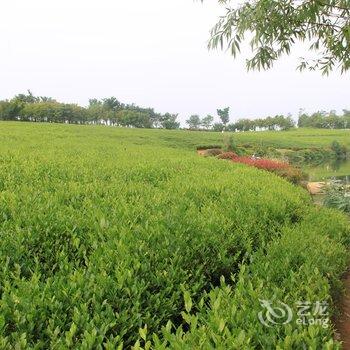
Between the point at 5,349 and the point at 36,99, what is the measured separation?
11629 centimetres

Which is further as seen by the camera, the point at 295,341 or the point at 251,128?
the point at 251,128

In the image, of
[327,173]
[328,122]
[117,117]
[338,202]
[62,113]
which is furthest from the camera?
[328,122]

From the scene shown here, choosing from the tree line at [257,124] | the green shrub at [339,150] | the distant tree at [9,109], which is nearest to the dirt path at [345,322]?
the green shrub at [339,150]

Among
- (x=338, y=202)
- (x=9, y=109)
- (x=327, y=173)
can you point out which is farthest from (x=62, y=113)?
(x=338, y=202)

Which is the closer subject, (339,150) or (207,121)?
(339,150)

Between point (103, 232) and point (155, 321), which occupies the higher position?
point (103, 232)

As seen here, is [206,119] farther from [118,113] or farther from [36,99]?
[36,99]

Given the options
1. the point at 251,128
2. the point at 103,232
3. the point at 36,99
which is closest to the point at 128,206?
the point at 103,232

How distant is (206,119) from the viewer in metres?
144

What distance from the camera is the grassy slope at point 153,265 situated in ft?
9.49

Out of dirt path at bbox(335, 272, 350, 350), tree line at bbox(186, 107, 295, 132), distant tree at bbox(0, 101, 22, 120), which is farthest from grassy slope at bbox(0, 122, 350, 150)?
tree line at bbox(186, 107, 295, 132)

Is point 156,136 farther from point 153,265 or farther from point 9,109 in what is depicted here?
point 153,265

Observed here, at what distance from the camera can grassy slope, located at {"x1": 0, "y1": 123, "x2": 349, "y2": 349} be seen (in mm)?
2893

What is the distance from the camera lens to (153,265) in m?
4.05
